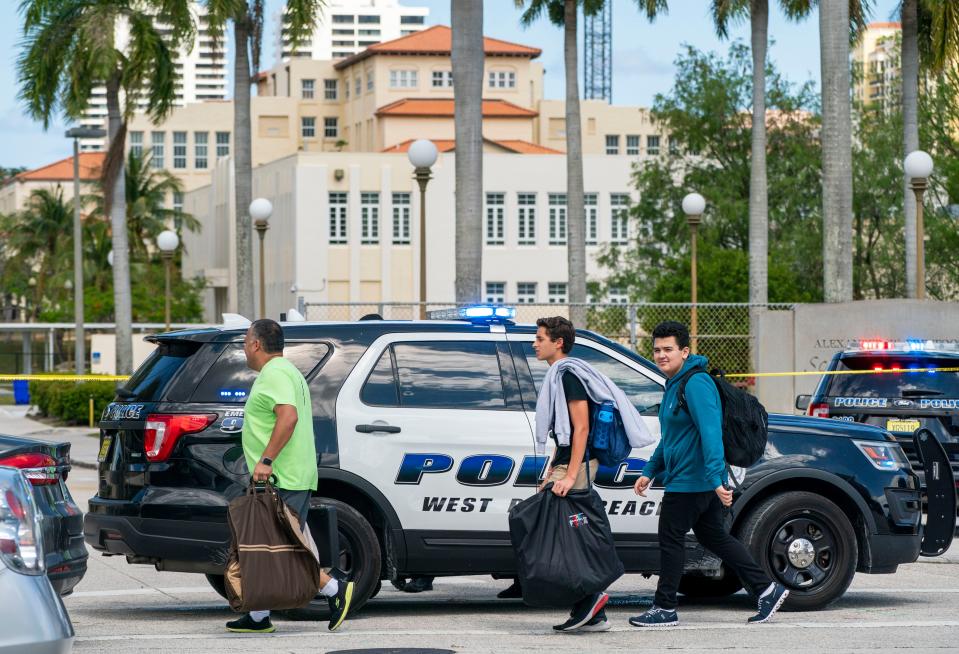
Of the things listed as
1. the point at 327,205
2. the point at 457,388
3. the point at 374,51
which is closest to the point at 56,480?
the point at 457,388

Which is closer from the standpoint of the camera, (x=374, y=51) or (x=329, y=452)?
(x=329, y=452)

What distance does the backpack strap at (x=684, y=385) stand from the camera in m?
9.09

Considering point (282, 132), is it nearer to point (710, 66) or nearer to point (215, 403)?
point (710, 66)

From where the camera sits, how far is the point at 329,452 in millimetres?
9547

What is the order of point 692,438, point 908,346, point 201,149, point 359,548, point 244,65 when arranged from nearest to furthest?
point 692,438
point 359,548
point 908,346
point 244,65
point 201,149

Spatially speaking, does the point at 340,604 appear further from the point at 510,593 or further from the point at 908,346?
the point at 908,346

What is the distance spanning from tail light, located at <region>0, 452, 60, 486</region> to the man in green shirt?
3.55 feet

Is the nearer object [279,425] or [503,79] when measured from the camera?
[279,425]

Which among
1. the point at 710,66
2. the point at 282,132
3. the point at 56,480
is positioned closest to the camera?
the point at 56,480

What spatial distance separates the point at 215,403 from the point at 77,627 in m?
1.54

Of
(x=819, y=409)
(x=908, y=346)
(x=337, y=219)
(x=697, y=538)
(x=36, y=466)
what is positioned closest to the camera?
(x=36, y=466)

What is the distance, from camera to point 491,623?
9.57 meters

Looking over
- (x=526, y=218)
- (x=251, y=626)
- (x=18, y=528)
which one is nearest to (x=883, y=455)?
(x=251, y=626)

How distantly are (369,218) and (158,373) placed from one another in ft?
194
